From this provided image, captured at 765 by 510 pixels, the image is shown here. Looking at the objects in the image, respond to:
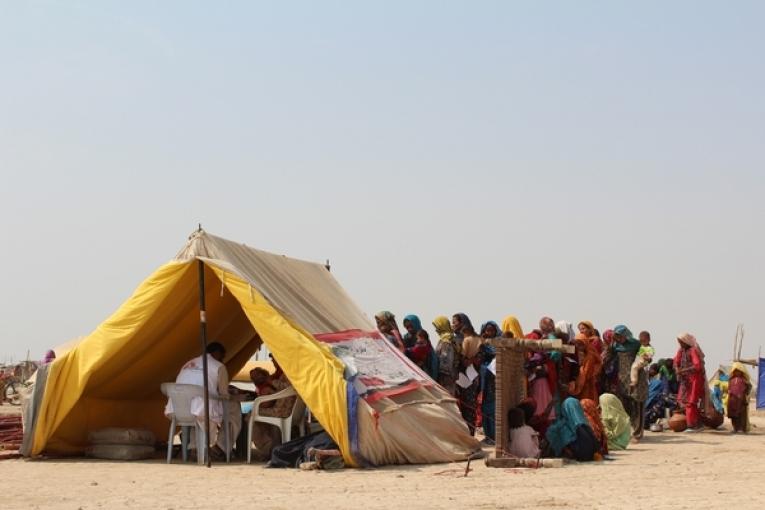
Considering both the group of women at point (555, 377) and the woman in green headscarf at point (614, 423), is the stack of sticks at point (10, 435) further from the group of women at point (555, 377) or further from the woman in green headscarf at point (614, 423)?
the woman in green headscarf at point (614, 423)

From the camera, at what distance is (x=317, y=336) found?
37.3 ft

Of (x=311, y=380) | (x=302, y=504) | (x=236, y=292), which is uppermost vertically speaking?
(x=236, y=292)

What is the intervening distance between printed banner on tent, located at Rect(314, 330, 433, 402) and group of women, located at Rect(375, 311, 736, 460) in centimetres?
100

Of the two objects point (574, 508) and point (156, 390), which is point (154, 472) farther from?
point (574, 508)

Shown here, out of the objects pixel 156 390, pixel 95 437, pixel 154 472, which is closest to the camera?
pixel 154 472

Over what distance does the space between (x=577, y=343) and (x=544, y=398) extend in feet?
4.85

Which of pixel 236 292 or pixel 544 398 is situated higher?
pixel 236 292

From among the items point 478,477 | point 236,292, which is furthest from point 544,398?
A: point 236,292

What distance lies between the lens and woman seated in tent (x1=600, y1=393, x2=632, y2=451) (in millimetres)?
13141

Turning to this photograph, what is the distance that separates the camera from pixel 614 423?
13.2 metres

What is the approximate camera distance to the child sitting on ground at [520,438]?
1116cm

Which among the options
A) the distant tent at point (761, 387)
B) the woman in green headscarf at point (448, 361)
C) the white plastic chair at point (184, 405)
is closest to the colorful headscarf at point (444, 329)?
the woman in green headscarf at point (448, 361)

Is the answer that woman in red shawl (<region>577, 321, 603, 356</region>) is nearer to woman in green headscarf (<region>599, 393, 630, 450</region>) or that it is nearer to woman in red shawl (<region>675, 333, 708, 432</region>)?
woman in green headscarf (<region>599, 393, 630, 450</region>)

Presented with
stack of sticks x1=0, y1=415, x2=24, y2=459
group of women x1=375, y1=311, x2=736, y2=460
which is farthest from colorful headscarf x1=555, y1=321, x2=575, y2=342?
stack of sticks x1=0, y1=415, x2=24, y2=459
